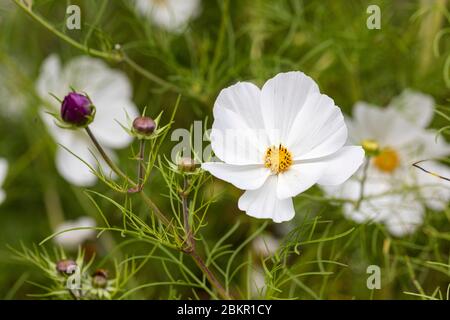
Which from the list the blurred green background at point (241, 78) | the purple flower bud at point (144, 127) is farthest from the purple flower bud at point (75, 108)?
the blurred green background at point (241, 78)

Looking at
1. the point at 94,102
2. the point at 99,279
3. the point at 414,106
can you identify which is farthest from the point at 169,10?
the point at 99,279

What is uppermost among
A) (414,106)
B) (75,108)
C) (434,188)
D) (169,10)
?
(169,10)

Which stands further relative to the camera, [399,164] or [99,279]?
[399,164]

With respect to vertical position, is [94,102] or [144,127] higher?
[94,102]

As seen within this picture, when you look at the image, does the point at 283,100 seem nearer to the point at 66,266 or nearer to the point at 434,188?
the point at 66,266

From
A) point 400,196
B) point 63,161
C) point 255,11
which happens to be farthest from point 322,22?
point 63,161

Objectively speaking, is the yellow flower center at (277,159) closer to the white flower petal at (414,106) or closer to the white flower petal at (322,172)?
the white flower petal at (322,172)

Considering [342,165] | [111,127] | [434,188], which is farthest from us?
[111,127]

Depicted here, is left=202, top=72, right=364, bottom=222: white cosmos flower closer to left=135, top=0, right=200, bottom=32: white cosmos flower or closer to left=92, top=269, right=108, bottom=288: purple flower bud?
left=92, top=269, right=108, bottom=288: purple flower bud

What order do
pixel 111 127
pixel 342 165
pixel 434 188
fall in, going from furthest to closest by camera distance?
pixel 111 127, pixel 434 188, pixel 342 165
